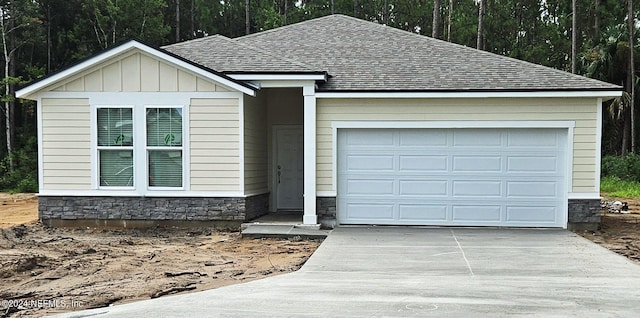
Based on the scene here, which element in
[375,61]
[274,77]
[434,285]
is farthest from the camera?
[375,61]

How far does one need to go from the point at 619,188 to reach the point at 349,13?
18.5 m

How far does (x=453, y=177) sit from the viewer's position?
1239 centimetres

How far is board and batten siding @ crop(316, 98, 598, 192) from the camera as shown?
11984 millimetres

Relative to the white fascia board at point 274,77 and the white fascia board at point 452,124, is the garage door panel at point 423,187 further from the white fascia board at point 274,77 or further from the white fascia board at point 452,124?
the white fascia board at point 274,77

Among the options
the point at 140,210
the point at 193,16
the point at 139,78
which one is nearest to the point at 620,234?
the point at 140,210

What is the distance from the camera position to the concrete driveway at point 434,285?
581cm

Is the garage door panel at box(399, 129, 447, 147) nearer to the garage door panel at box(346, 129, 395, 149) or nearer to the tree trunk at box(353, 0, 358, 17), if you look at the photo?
the garage door panel at box(346, 129, 395, 149)

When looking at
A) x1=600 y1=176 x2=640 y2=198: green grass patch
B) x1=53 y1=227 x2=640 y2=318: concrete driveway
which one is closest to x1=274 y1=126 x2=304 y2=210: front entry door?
x1=53 y1=227 x2=640 y2=318: concrete driveway

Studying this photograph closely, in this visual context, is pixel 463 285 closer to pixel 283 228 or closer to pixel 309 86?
pixel 283 228

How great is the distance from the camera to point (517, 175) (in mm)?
12250

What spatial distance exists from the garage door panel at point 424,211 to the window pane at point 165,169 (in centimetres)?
474

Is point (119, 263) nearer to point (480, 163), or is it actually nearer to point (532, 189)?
point (480, 163)

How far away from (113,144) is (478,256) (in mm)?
7652

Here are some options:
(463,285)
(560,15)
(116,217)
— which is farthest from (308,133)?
(560,15)
